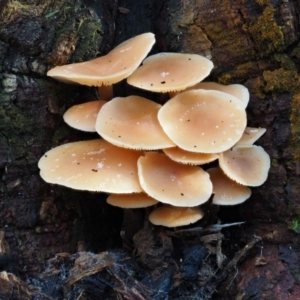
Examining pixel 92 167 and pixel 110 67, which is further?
pixel 110 67

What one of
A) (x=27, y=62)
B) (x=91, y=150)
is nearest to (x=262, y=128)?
(x=91, y=150)

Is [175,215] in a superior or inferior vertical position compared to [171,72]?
inferior

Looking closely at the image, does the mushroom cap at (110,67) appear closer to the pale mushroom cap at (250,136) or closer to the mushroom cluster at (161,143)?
the mushroom cluster at (161,143)

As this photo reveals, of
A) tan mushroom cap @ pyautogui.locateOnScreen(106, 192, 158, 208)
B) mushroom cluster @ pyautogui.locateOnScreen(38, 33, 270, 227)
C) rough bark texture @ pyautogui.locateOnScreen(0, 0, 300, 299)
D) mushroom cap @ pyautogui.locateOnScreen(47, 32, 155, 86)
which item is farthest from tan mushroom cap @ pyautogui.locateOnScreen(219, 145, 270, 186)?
mushroom cap @ pyautogui.locateOnScreen(47, 32, 155, 86)

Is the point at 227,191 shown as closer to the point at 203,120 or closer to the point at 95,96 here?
the point at 203,120

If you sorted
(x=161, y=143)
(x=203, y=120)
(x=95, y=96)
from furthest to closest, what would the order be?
(x=95, y=96)
(x=203, y=120)
(x=161, y=143)

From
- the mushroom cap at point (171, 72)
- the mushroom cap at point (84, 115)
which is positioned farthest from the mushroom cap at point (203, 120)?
the mushroom cap at point (84, 115)

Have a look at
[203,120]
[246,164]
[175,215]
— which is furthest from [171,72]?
[175,215]
